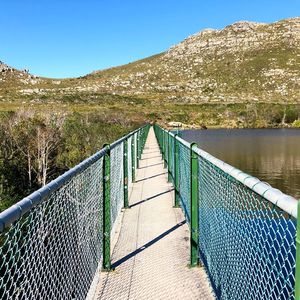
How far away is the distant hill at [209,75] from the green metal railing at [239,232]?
8465 centimetres

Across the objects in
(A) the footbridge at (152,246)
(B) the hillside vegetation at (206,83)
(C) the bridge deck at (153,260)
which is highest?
(B) the hillside vegetation at (206,83)

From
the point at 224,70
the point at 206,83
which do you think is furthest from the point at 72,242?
the point at 224,70

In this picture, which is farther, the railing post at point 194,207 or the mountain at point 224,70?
the mountain at point 224,70

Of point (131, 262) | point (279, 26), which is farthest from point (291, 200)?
point (279, 26)

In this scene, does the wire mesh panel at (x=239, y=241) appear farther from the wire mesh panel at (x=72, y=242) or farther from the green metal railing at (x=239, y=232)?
the wire mesh panel at (x=72, y=242)

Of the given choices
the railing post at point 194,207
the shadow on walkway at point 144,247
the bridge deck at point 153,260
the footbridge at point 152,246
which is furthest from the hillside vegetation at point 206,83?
the railing post at point 194,207

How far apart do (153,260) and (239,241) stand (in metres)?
2.10

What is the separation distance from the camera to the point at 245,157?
33938 mm

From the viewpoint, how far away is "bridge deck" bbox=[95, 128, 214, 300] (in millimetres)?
4652

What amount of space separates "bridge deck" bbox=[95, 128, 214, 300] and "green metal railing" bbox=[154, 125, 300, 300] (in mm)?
234

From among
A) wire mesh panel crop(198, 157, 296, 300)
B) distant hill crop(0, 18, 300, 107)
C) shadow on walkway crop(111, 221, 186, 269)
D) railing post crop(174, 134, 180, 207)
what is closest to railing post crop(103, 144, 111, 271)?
shadow on walkway crop(111, 221, 186, 269)

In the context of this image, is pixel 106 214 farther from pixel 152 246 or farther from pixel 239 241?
pixel 239 241

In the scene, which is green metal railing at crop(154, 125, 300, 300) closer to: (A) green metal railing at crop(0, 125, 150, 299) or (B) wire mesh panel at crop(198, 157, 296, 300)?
(B) wire mesh panel at crop(198, 157, 296, 300)

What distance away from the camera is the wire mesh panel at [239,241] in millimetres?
3121
